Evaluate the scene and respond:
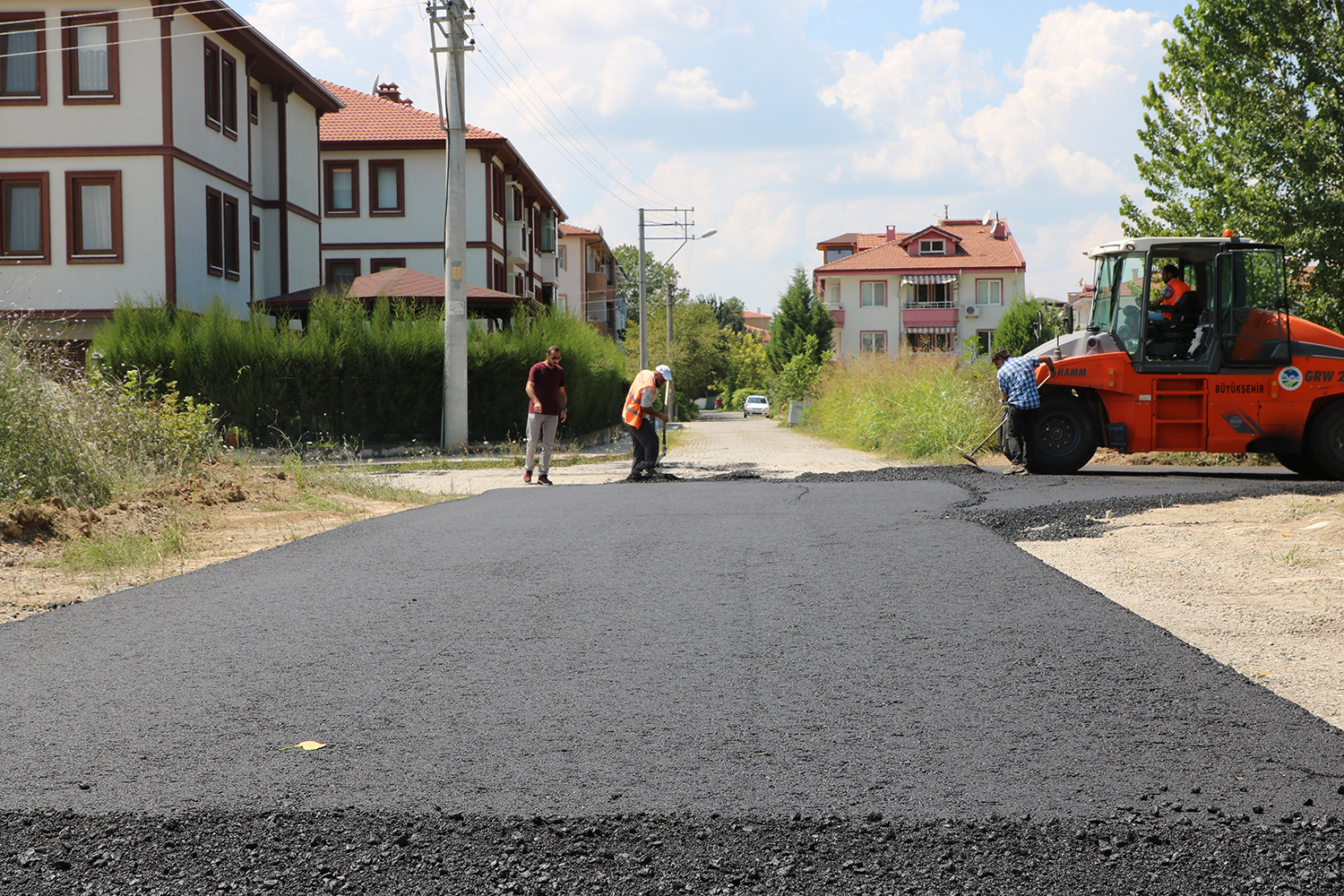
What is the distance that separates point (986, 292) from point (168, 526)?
6429cm

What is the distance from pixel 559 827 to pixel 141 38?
25.3m

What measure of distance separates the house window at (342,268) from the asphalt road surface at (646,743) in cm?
3374

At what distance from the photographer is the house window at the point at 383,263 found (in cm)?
3966

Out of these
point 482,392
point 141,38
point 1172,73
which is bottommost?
point 482,392

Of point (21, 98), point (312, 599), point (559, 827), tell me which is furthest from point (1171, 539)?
point (21, 98)

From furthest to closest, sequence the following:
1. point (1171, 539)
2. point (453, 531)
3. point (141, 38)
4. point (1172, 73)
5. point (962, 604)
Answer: point (141, 38) < point (1172, 73) < point (453, 531) < point (1171, 539) < point (962, 604)

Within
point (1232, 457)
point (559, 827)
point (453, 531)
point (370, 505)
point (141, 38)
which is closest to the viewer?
point (559, 827)

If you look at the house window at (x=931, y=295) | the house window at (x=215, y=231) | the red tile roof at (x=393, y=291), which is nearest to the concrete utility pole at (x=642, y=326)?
the red tile roof at (x=393, y=291)

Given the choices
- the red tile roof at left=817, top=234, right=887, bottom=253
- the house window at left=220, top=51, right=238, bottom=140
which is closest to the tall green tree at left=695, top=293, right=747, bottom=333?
the red tile roof at left=817, top=234, right=887, bottom=253

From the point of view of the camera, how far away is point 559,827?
140 inches

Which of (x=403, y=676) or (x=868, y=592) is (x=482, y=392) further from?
(x=403, y=676)

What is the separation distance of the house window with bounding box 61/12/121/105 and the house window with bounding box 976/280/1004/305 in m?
53.7

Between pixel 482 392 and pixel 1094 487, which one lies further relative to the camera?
pixel 482 392

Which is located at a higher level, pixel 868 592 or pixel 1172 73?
pixel 1172 73
